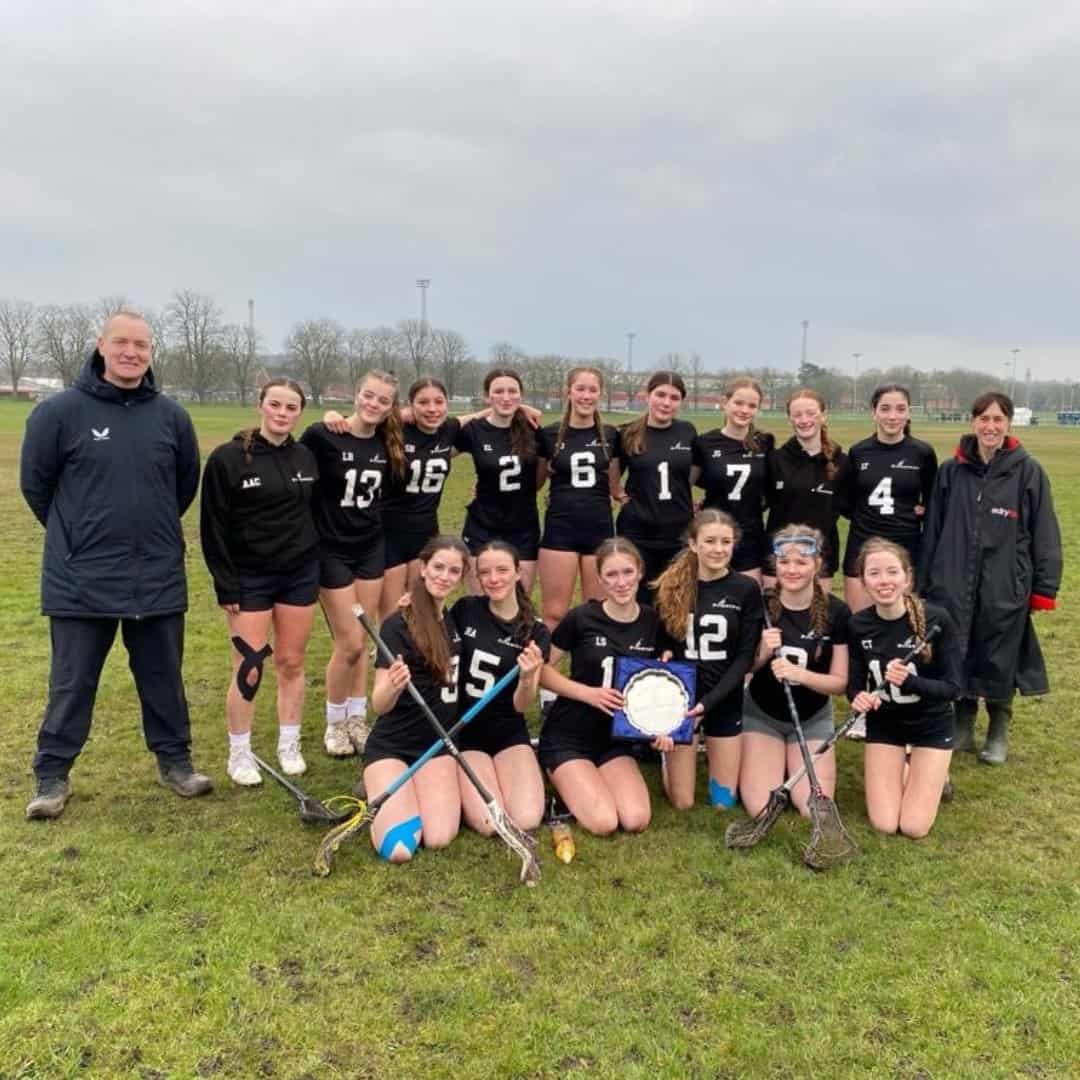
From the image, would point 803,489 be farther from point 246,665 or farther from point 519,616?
point 246,665

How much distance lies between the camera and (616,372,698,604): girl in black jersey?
5496 millimetres

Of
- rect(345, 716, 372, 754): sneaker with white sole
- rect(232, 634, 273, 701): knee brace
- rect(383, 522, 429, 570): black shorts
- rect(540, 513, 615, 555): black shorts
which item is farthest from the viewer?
rect(540, 513, 615, 555): black shorts

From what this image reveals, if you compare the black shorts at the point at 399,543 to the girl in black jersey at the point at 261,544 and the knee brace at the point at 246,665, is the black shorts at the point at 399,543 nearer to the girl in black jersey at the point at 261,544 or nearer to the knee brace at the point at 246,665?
the girl in black jersey at the point at 261,544

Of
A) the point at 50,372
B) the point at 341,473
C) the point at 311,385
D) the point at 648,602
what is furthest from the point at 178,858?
the point at 50,372

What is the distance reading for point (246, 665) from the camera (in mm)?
4633

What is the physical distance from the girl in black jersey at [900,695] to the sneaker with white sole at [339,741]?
2.94 m

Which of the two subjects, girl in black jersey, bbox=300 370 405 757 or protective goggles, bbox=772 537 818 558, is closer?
protective goggles, bbox=772 537 818 558

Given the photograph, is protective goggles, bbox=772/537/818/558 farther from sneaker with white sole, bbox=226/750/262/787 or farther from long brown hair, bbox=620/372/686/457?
sneaker with white sole, bbox=226/750/262/787

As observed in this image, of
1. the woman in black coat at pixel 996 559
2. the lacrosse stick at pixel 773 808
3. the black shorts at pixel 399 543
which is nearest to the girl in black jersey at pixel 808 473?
the woman in black coat at pixel 996 559

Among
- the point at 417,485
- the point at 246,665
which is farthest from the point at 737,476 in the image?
the point at 246,665

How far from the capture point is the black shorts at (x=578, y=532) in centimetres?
561

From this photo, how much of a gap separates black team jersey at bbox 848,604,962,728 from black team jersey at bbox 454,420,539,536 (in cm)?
219

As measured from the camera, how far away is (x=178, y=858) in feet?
12.8

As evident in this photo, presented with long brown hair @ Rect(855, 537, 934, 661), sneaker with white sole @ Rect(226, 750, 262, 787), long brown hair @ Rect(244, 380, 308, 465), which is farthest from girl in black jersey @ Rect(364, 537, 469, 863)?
long brown hair @ Rect(855, 537, 934, 661)
